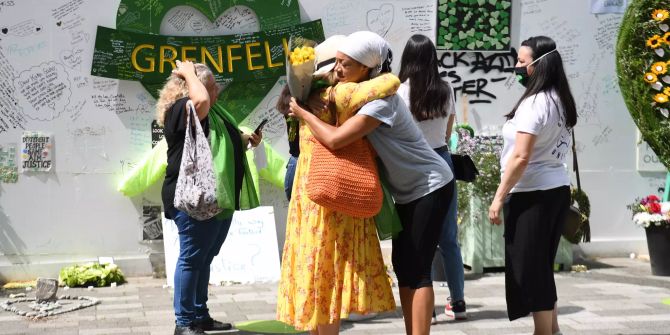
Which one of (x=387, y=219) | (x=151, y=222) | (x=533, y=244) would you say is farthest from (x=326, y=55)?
(x=151, y=222)

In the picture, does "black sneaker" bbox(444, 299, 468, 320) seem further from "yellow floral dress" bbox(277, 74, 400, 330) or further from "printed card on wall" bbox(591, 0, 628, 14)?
"printed card on wall" bbox(591, 0, 628, 14)

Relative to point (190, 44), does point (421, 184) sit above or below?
below

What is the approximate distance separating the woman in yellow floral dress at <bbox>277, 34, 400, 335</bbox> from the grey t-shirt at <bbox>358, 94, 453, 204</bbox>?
12 centimetres

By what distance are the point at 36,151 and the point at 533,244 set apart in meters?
4.66

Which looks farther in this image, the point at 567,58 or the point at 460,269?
the point at 567,58

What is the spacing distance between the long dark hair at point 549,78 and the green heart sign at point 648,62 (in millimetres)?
3934

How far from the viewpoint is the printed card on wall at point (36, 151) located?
25.9ft

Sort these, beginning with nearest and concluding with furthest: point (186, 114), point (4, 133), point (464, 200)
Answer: point (186, 114), point (4, 133), point (464, 200)

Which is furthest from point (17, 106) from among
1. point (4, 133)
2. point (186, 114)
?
point (186, 114)

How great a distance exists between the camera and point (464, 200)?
27.8ft

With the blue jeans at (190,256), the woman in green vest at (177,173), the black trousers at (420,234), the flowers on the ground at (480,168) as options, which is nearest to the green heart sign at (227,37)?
the flowers on the ground at (480,168)

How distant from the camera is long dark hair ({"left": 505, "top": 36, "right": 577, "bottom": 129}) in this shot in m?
4.93

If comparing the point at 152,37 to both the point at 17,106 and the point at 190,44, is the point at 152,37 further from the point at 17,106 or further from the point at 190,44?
the point at 17,106

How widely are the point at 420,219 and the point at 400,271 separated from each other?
11.7 inches
